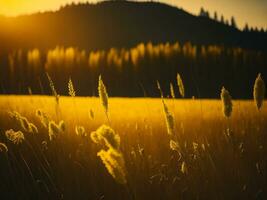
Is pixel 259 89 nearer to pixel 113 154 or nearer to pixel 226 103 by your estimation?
pixel 226 103

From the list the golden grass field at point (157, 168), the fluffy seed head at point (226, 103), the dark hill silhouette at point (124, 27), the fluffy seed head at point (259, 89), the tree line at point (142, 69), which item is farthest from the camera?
the dark hill silhouette at point (124, 27)

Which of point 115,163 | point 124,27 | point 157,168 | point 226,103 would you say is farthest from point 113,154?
point 124,27

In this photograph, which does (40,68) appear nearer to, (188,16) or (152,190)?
(152,190)

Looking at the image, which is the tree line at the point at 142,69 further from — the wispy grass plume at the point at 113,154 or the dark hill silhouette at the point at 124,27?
the dark hill silhouette at the point at 124,27

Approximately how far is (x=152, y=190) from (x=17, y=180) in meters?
1.46

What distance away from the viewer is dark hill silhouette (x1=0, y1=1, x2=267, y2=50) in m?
146

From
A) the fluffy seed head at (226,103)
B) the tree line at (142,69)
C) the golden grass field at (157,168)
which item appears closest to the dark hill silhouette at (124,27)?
the tree line at (142,69)

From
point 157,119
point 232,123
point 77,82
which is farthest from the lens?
point 77,82

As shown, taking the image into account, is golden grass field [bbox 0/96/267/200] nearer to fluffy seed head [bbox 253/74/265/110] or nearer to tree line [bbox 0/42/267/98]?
fluffy seed head [bbox 253/74/265/110]

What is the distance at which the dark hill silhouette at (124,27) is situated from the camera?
146 metres

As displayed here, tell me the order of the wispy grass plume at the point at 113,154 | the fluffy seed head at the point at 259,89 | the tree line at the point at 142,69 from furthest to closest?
the tree line at the point at 142,69 < the fluffy seed head at the point at 259,89 < the wispy grass plume at the point at 113,154

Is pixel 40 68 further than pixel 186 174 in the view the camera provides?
Yes

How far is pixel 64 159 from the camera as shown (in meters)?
4.61

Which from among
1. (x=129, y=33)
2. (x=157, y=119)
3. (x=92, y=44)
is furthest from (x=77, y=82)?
(x=129, y=33)
